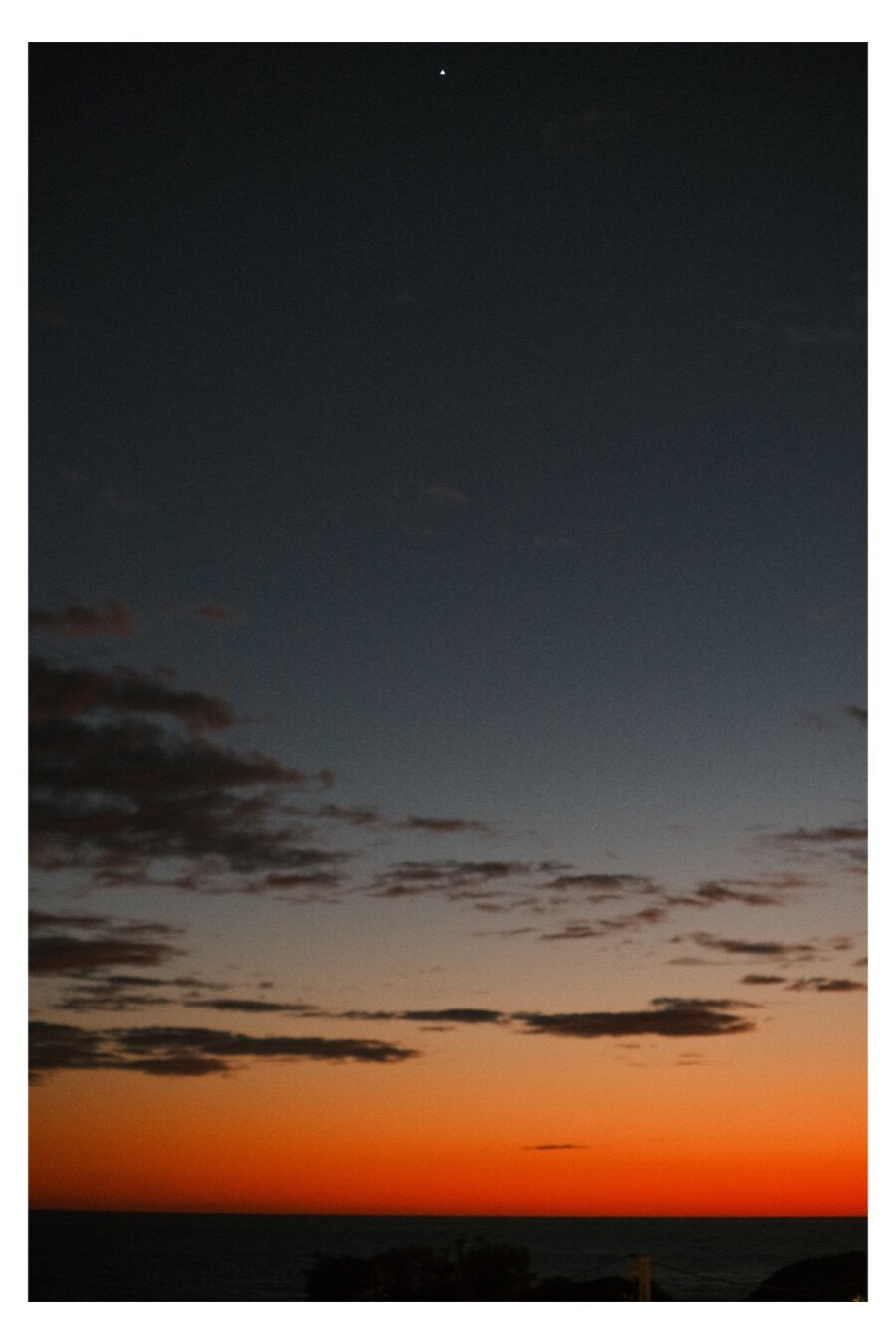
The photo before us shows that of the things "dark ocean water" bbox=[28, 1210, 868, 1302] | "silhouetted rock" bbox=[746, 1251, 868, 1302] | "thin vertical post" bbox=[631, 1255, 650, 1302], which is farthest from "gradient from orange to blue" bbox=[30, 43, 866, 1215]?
"dark ocean water" bbox=[28, 1210, 868, 1302]

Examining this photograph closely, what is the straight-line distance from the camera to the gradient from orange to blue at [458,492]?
4.96 metres

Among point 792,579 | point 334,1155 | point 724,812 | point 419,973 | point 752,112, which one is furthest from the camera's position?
point 334,1155

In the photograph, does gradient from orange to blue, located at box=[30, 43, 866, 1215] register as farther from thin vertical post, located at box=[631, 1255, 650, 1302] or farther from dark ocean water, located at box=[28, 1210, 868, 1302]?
dark ocean water, located at box=[28, 1210, 868, 1302]

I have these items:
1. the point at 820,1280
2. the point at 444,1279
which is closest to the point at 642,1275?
the point at 444,1279

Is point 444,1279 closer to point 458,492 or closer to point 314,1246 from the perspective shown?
point 458,492

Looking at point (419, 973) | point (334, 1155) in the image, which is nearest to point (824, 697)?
point (419, 973)

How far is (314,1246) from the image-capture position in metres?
35.1

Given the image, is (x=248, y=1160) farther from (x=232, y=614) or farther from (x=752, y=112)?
(x=752, y=112)

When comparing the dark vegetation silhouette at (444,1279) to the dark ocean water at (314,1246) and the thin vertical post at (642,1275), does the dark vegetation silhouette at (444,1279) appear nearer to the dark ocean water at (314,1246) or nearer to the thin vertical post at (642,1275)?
the thin vertical post at (642,1275)

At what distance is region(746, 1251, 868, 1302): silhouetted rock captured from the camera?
40.4 ft

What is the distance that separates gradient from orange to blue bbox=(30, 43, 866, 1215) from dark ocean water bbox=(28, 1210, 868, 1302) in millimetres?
18710

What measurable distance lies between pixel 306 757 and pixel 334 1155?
8.42 m

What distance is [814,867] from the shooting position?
816 centimetres
